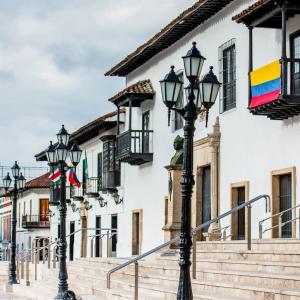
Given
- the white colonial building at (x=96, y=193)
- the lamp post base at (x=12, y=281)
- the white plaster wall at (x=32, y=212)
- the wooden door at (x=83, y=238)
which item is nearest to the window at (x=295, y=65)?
the white colonial building at (x=96, y=193)

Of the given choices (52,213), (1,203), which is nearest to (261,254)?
(52,213)

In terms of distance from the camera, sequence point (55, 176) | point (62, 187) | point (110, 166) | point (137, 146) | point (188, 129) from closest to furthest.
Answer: point (188, 129) < point (62, 187) < point (137, 146) < point (110, 166) < point (55, 176)

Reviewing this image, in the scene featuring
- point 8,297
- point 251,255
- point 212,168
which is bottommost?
point 8,297

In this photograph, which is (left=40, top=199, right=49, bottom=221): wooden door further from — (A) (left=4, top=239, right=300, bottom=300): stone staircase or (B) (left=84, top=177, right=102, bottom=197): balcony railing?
(A) (left=4, top=239, right=300, bottom=300): stone staircase

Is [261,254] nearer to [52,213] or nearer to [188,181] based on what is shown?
[188,181]

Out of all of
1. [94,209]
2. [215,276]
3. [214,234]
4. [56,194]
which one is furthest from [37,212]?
[215,276]

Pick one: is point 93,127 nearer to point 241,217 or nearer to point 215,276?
point 241,217

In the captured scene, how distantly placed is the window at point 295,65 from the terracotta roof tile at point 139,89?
1113cm

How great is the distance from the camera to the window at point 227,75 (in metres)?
24.0

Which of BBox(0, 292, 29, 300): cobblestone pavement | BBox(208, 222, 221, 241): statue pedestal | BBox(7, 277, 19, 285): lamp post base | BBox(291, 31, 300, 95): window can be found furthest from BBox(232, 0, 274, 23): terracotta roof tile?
BBox(7, 277, 19, 285): lamp post base

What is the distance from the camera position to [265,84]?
20.0 m

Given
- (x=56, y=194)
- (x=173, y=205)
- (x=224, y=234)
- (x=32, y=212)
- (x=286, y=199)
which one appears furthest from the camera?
(x=32, y=212)

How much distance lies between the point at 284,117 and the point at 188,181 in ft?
25.0

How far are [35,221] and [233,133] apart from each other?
4673cm
